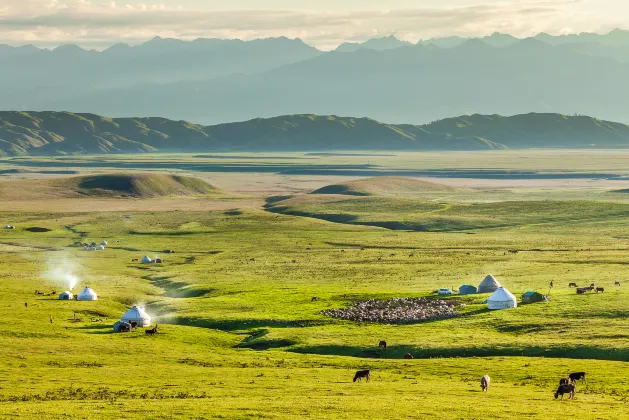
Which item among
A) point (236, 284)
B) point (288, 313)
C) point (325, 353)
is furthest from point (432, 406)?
point (236, 284)

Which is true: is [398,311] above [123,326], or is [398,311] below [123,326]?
above

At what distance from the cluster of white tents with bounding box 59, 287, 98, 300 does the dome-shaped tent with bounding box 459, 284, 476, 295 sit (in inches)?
1768

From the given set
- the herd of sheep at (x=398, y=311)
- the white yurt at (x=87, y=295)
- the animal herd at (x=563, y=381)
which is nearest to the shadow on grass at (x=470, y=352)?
the animal herd at (x=563, y=381)

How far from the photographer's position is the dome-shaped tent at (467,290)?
11007cm

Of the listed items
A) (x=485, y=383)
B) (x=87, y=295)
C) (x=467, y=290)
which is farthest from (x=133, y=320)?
(x=485, y=383)

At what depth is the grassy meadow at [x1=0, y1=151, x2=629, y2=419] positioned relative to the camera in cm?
5497

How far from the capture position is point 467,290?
110m

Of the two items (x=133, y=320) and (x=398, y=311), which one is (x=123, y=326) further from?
(x=398, y=311)

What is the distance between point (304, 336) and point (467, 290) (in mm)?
32036

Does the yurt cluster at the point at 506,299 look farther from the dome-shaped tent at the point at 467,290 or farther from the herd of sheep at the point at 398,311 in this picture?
the dome-shaped tent at the point at 467,290

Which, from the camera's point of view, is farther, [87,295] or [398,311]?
[87,295]

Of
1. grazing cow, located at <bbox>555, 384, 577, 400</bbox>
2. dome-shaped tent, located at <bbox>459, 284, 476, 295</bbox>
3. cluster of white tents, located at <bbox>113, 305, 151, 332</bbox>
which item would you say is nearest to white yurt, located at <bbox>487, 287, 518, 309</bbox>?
dome-shaped tent, located at <bbox>459, 284, 476, 295</bbox>

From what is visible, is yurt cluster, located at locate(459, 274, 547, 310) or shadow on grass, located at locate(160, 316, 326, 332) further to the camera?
yurt cluster, located at locate(459, 274, 547, 310)

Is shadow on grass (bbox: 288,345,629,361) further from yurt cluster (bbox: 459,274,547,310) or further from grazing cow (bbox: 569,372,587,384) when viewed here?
yurt cluster (bbox: 459,274,547,310)
